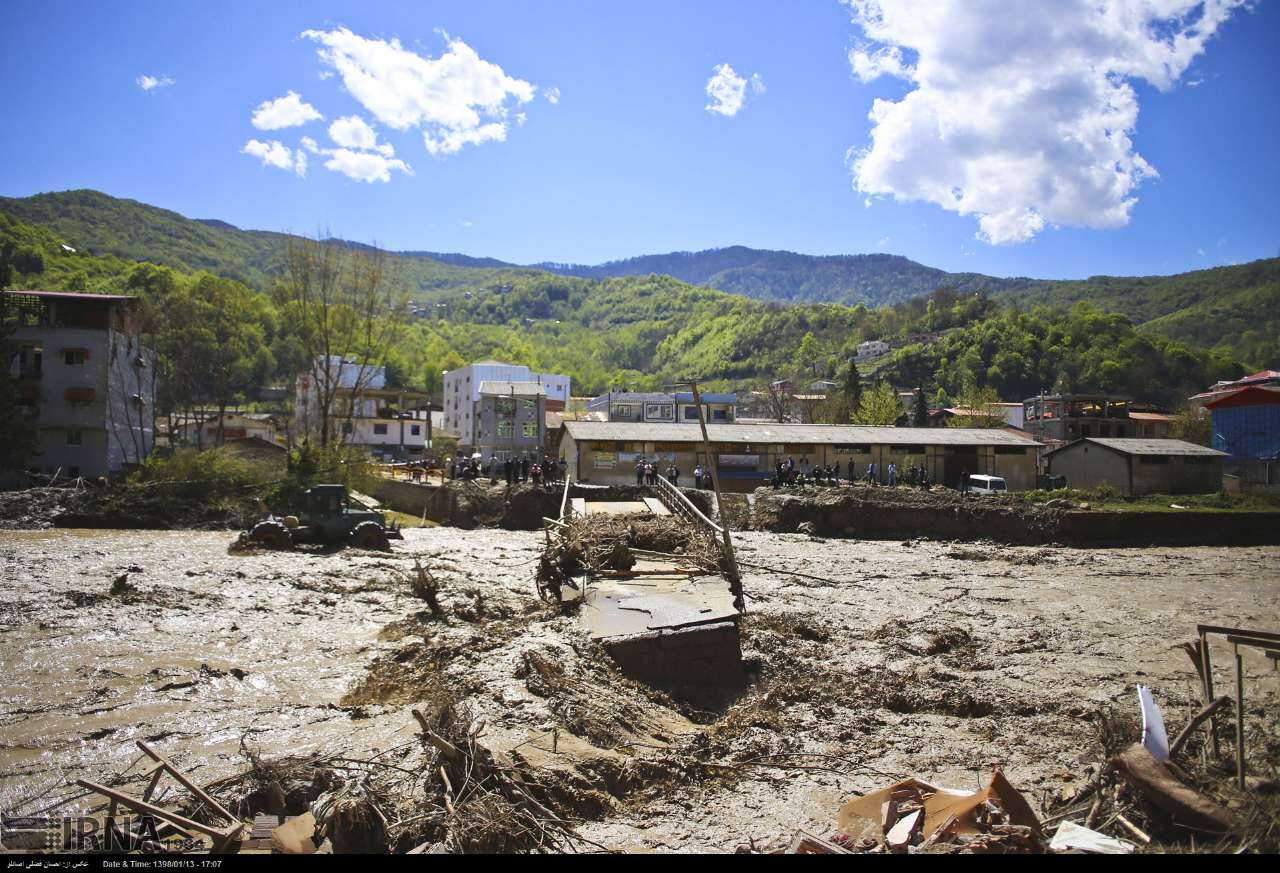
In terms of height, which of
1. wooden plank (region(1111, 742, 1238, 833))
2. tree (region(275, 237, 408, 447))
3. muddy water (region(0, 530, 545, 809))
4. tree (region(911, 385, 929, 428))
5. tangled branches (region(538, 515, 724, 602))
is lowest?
muddy water (region(0, 530, 545, 809))

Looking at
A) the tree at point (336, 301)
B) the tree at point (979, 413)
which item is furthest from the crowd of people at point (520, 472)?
the tree at point (979, 413)

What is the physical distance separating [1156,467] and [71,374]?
53.9m

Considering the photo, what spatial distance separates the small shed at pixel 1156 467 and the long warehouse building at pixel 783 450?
3862 millimetres

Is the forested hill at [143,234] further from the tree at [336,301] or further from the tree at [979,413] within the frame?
the tree at [979,413]

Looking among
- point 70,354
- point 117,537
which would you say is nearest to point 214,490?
point 117,537

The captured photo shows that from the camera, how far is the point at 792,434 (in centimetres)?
4053

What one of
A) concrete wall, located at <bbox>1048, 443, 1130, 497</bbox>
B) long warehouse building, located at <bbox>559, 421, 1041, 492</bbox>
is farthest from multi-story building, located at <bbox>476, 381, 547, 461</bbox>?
concrete wall, located at <bbox>1048, 443, 1130, 497</bbox>

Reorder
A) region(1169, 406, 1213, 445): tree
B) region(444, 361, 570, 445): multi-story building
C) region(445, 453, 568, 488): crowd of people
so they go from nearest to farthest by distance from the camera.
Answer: region(445, 453, 568, 488): crowd of people < region(1169, 406, 1213, 445): tree < region(444, 361, 570, 445): multi-story building

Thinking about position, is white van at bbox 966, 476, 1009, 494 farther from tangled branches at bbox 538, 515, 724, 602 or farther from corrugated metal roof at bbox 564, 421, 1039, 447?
tangled branches at bbox 538, 515, 724, 602

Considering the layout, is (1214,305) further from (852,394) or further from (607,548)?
(607,548)

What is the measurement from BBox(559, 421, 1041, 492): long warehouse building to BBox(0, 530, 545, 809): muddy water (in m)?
16.8

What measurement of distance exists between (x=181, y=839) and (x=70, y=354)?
41.0 metres

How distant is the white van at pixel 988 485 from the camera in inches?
1416

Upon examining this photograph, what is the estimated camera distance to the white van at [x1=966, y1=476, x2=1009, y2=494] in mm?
35969
